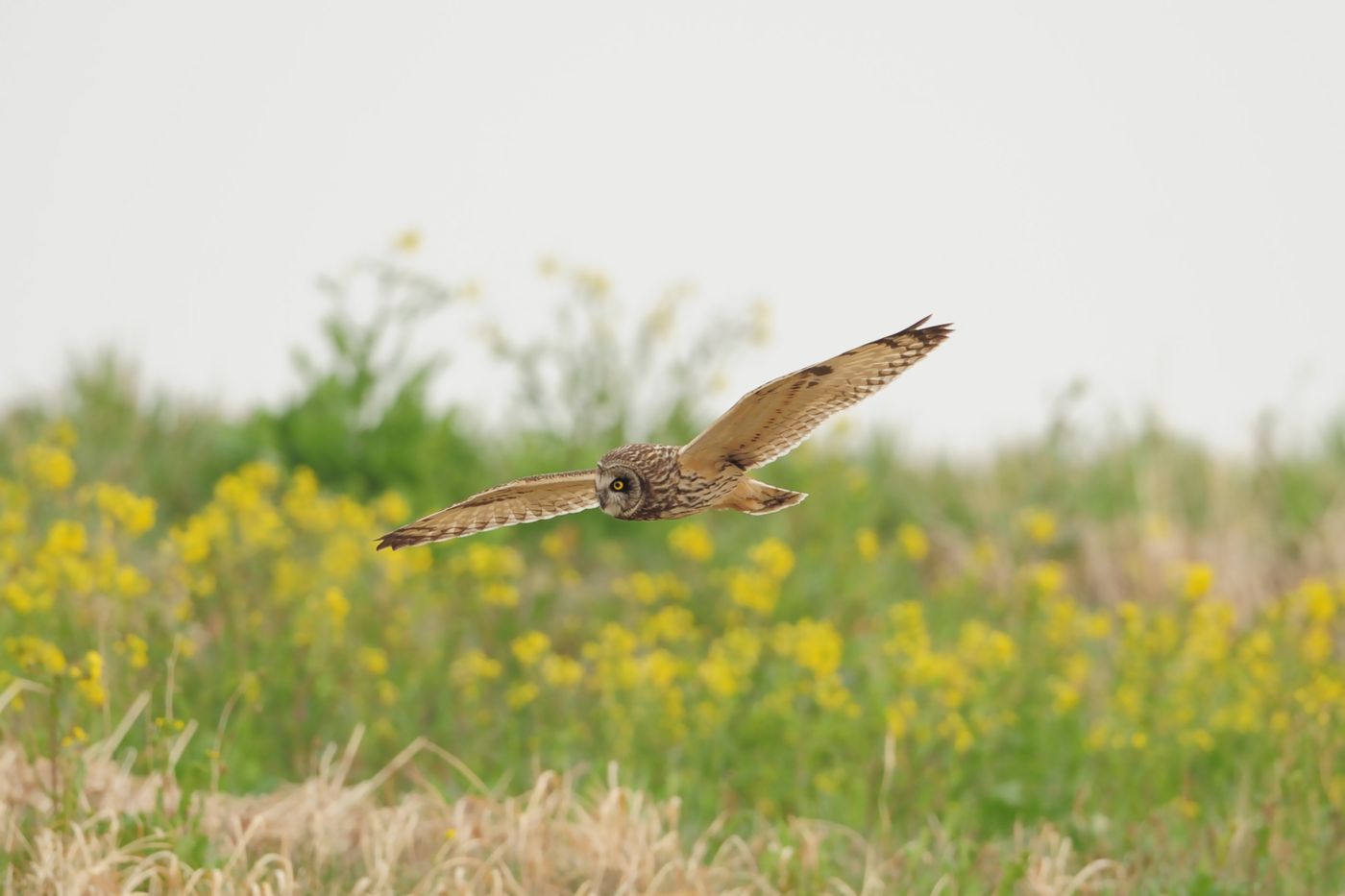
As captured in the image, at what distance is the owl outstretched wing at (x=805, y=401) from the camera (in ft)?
7.61

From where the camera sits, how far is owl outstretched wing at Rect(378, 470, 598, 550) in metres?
2.38

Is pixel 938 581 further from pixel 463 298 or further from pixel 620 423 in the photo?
pixel 463 298

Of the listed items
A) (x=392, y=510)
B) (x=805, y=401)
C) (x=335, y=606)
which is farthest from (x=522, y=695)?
(x=805, y=401)

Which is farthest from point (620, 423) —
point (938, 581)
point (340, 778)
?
point (340, 778)

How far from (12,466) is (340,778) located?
6495 millimetres

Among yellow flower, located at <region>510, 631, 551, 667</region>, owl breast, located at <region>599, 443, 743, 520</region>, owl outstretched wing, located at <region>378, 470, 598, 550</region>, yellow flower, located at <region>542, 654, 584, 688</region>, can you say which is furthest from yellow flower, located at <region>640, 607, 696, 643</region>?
owl breast, located at <region>599, 443, 743, 520</region>

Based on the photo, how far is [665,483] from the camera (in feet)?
7.46

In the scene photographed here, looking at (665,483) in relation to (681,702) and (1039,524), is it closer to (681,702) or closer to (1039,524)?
(681,702)

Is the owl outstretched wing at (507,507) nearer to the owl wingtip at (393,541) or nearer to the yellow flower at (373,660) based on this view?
the owl wingtip at (393,541)

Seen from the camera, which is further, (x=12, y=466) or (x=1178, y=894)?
(x=12, y=466)

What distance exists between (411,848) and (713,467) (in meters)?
2.99

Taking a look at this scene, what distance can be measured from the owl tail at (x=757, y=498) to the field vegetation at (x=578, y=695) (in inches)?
93.2

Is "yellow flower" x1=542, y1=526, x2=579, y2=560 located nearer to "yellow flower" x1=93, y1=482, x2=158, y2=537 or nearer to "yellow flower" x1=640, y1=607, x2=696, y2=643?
"yellow flower" x1=640, y1=607, x2=696, y2=643

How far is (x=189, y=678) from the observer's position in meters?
6.28
